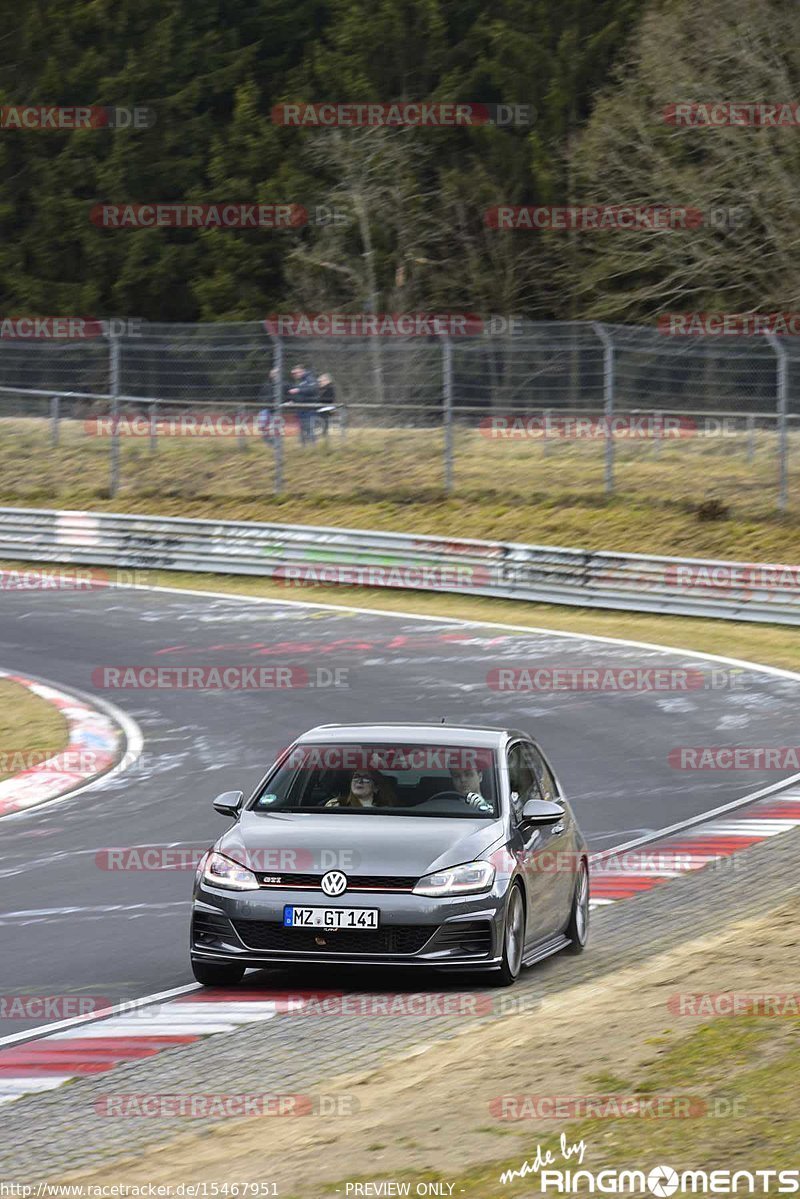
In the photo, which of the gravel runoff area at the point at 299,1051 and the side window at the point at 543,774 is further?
the side window at the point at 543,774

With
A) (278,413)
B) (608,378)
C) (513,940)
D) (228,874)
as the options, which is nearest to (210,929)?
(228,874)

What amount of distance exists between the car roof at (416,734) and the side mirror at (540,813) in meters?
0.51

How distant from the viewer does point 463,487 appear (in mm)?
31984

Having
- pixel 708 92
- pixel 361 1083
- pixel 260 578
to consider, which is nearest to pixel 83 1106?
pixel 361 1083

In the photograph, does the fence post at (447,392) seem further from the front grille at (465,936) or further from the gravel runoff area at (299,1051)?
the front grille at (465,936)

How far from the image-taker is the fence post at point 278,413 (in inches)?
1212

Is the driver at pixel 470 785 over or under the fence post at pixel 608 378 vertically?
under

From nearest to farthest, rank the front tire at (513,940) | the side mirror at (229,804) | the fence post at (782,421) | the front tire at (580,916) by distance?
the front tire at (513,940) → the side mirror at (229,804) → the front tire at (580,916) → the fence post at (782,421)

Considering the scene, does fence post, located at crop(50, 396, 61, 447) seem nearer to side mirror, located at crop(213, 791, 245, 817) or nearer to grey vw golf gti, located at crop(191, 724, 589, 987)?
grey vw golf gti, located at crop(191, 724, 589, 987)

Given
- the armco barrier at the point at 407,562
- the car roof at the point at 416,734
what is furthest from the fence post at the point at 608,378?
the car roof at the point at 416,734

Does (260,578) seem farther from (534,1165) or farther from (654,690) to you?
(534,1165)

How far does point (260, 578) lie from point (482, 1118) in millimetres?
23753

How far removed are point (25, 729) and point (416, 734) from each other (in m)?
9.27

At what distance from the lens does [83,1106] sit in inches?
303
